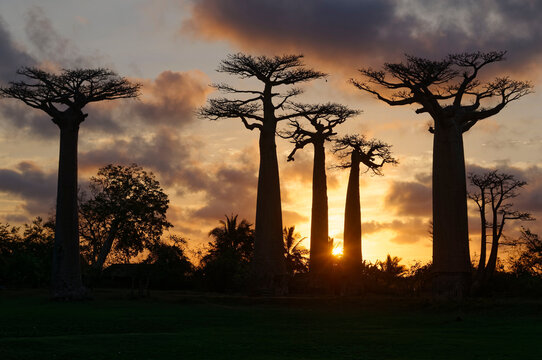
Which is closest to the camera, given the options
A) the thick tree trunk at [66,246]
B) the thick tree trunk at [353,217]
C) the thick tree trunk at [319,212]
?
the thick tree trunk at [66,246]

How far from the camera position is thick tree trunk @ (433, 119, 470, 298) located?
31531mm

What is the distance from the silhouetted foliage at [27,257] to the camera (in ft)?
163

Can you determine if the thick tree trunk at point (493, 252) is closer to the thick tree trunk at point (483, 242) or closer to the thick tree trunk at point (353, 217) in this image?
the thick tree trunk at point (483, 242)

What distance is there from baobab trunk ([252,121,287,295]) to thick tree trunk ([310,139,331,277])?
507 cm

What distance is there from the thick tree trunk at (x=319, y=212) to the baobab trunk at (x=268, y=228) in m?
5.07

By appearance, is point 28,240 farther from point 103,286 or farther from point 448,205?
point 448,205

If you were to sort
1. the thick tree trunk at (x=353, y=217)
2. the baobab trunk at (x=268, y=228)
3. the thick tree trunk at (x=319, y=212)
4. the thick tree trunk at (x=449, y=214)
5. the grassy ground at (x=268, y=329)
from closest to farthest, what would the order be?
the grassy ground at (x=268, y=329) → the thick tree trunk at (x=449, y=214) → the baobab trunk at (x=268, y=228) → the thick tree trunk at (x=353, y=217) → the thick tree trunk at (x=319, y=212)

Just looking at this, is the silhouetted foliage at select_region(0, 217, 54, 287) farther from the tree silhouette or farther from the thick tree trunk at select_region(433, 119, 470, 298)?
the thick tree trunk at select_region(433, 119, 470, 298)

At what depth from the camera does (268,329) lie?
68.1 feet

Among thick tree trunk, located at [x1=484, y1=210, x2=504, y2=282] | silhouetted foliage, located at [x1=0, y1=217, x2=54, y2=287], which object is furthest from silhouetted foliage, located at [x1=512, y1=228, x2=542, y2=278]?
silhouetted foliage, located at [x1=0, y1=217, x2=54, y2=287]

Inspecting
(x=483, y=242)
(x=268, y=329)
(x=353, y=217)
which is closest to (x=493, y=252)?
(x=483, y=242)

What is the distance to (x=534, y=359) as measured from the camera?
13.1 m

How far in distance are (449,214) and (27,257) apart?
29643 millimetres

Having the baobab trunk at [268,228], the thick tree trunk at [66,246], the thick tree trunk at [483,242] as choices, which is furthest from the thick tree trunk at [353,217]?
the thick tree trunk at [66,246]
